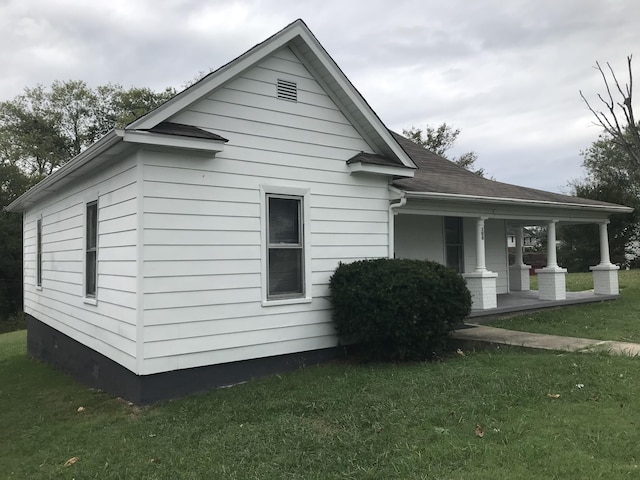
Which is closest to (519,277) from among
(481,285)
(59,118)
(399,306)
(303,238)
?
(481,285)

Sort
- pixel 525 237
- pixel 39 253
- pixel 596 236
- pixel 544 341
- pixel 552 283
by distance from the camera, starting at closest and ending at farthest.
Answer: pixel 544 341 < pixel 39 253 < pixel 552 283 < pixel 596 236 < pixel 525 237

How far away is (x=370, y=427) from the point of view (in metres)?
4.77

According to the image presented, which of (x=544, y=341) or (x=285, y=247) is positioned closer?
(x=285, y=247)

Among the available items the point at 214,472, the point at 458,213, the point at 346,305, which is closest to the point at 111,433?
the point at 214,472

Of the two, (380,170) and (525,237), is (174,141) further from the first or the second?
(525,237)

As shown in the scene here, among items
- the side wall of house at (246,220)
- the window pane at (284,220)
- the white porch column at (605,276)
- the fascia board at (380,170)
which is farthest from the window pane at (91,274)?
the white porch column at (605,276)

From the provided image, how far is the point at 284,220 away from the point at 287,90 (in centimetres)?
196

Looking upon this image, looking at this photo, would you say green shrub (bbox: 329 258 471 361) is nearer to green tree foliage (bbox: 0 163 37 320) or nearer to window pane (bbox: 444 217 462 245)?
window pane (bbox: 444 217 462 245)

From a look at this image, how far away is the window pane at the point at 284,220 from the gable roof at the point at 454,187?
2.27 m

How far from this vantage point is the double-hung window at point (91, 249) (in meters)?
8.07

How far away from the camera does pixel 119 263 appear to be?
6.70 m

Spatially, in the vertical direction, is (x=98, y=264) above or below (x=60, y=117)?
below

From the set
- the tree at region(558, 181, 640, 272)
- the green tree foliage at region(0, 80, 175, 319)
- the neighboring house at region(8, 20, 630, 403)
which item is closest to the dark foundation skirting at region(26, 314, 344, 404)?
the neighboring house at region(8, 20, 630, 403)

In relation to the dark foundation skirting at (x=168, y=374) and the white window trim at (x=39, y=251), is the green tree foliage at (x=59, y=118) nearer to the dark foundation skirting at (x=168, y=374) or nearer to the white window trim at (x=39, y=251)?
the white window trim at (x=39, y=251)
